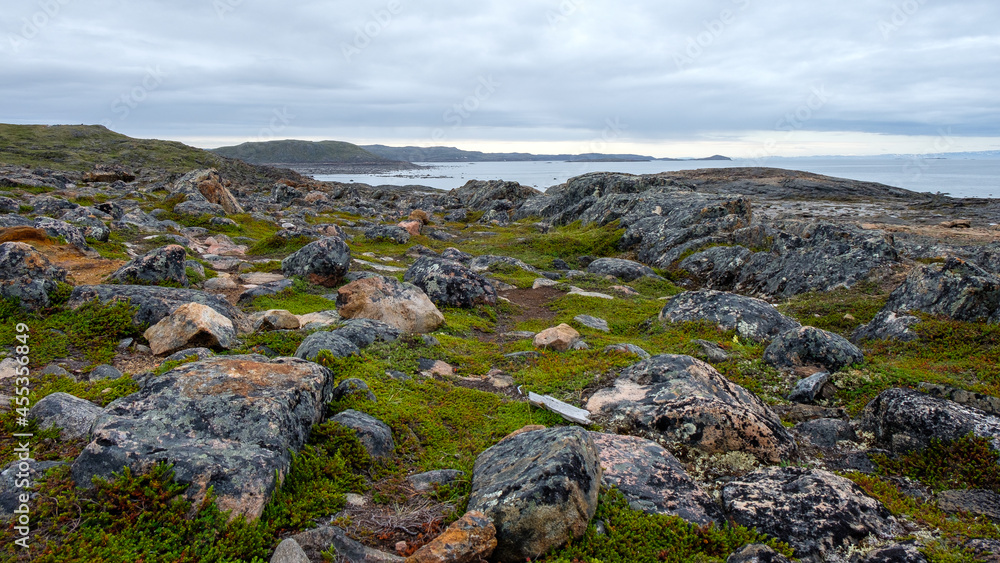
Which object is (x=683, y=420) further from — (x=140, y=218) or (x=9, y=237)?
(x=140, y=218)

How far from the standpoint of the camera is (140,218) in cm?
2808

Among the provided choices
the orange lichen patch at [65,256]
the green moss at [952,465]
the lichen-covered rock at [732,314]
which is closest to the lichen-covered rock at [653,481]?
the green moss at [952,465]

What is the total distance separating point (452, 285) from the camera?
1816 centimetres

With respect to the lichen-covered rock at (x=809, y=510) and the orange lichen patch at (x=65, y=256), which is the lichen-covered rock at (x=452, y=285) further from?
the lichen-covered rock at (x=809, y=510)

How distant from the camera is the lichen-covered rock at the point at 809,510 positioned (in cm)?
563

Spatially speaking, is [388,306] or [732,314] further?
[732,314]

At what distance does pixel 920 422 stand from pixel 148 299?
15.6 metres

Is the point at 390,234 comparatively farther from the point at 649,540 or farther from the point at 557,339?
the point at 649,540

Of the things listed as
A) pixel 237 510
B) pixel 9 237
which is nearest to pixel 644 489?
pixel 237 510

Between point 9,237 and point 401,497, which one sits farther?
point 9,237

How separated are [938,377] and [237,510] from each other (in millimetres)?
12471

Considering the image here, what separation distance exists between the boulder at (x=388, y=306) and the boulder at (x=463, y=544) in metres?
8.92

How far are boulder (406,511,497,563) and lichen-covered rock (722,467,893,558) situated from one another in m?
3.17

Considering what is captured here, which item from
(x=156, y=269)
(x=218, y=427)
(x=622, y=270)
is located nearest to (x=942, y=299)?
(x=622, y=270)
